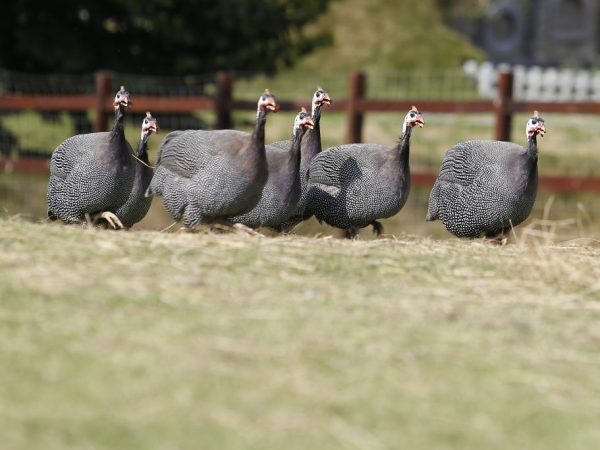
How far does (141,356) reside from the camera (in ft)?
9.96

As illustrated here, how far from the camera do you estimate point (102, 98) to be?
10.6 m

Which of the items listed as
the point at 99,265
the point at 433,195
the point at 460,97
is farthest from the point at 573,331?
the point at 460,97

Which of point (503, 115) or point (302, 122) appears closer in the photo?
point (302, 122)

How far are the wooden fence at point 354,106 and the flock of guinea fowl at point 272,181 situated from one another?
2551 mm

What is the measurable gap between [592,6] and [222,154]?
91.5ft

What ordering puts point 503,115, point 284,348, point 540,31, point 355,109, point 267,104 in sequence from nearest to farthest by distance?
point 284,348
point 267,104
point 503,115
point 355,109
point 540,31

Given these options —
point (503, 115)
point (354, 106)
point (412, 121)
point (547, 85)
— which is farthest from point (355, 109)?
point (547, 85)

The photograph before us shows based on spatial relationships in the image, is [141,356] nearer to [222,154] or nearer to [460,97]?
[222,154]

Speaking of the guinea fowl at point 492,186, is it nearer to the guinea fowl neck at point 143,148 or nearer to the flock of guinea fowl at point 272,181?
the flock of guinea fowl at point 272,181

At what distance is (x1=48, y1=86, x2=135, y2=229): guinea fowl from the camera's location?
20.2ft

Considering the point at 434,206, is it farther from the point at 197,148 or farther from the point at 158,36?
the point at 158,36

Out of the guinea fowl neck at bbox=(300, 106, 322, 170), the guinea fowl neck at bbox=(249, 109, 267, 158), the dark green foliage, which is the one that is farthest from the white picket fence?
the guinea fowl neck at bbox=(249, 109, 267, 158)

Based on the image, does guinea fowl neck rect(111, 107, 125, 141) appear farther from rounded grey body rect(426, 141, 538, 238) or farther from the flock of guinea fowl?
rounded grey body rect(426, 141, 538, 238)

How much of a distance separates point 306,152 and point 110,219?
4.25ft
